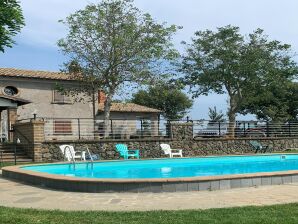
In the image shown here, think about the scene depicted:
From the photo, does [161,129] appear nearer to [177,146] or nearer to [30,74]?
[177,146]

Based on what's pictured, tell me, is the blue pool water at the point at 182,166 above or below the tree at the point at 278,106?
below

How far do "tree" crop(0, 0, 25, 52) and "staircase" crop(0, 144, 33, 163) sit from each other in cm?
978

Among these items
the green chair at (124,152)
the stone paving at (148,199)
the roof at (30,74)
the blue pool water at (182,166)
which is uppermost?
the roof at (30,74)

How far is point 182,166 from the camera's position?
18453 millimetres

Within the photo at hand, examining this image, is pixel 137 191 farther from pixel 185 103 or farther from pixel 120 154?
pixel 185 103

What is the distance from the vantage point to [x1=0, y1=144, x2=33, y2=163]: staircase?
19.7m

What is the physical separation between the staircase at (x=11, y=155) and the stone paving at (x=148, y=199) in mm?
10402

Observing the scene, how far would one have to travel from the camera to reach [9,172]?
42.2ft

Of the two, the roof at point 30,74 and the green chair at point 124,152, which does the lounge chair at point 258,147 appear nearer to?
the green chair at point 124,152

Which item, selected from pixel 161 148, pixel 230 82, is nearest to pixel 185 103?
pixel 230 82

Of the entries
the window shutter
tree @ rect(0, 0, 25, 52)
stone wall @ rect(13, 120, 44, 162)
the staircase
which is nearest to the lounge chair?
stone wall @ rect(13, 120, 44, 162)

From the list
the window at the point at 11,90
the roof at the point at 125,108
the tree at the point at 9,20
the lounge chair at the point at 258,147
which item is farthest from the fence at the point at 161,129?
the tree at the point at 9,20

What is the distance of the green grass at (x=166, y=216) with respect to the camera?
5.93 metres

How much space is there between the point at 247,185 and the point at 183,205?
2.52 m
